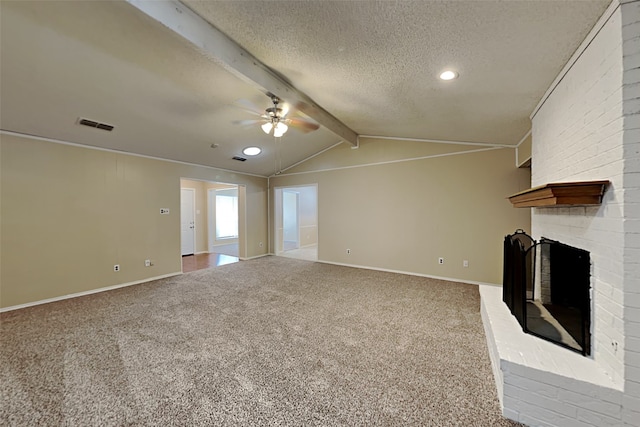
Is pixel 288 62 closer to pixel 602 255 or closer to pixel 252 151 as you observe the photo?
pixel 602 255

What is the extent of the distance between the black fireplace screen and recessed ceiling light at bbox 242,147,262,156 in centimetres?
464

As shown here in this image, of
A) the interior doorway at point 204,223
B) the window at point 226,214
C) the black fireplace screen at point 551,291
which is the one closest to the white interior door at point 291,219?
the interior doorway at point 204,223

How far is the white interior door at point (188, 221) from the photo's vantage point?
307 inches

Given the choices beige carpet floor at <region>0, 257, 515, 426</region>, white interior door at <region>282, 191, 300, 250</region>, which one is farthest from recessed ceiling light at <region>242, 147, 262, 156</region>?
white interior door at <region>282, 191, 300, 250</region>

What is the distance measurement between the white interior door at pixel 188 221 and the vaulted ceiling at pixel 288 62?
12.5 ft

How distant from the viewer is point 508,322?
2209 millimetres

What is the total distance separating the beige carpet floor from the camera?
1686 millimetres

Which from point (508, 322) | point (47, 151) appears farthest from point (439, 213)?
point (47, 151)

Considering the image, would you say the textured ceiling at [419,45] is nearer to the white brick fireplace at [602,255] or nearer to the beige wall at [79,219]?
the white brick fireplace at [602,255]

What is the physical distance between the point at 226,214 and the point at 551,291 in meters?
8.91

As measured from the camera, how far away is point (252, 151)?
5531mm

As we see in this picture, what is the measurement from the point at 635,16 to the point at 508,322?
7.07 feet

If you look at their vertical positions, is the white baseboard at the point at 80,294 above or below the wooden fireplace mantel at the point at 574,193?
below

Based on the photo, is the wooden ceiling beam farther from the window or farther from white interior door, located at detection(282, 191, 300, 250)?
the window
